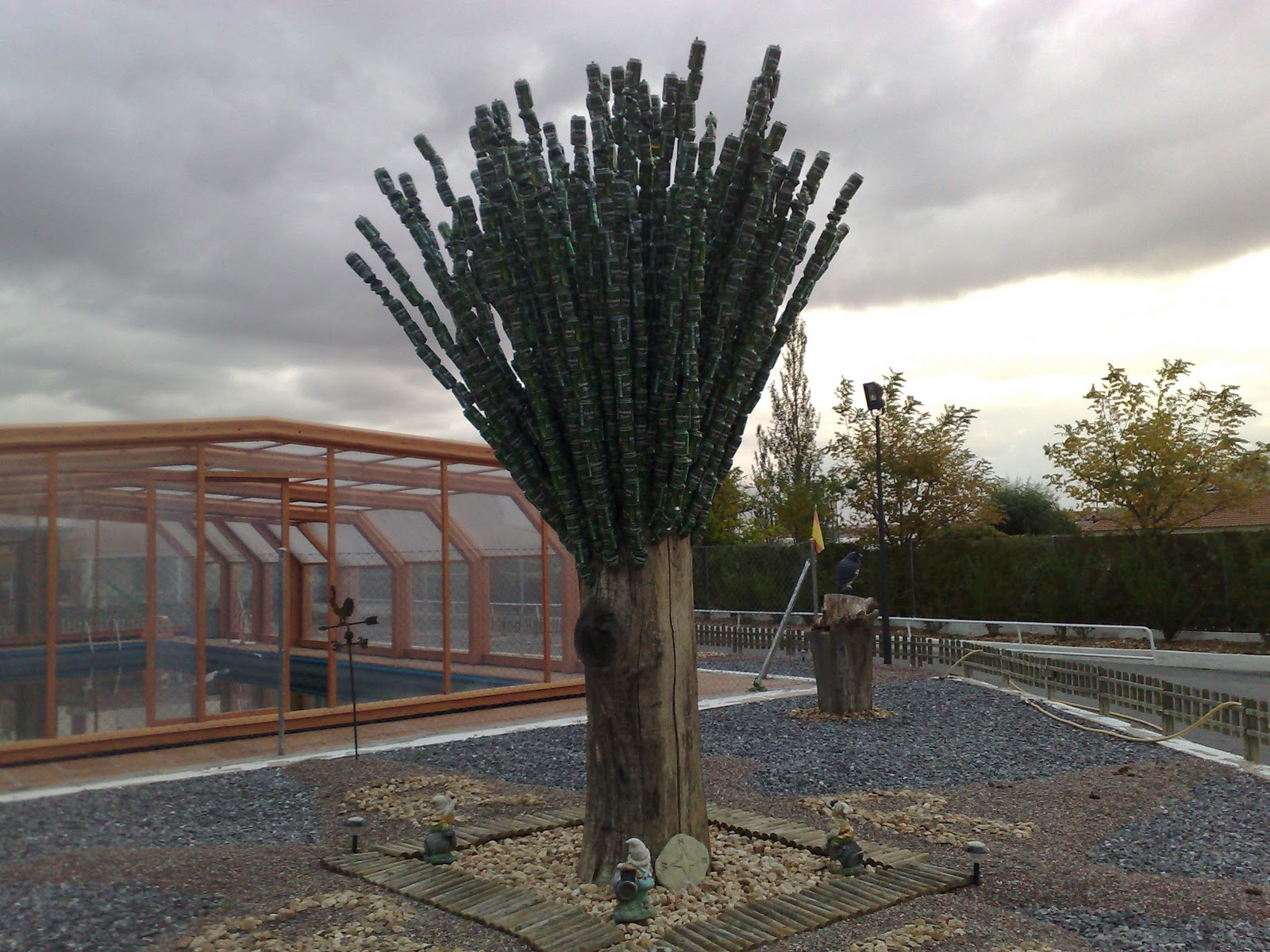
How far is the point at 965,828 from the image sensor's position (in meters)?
5.84

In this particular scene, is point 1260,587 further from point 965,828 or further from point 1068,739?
point 965,828

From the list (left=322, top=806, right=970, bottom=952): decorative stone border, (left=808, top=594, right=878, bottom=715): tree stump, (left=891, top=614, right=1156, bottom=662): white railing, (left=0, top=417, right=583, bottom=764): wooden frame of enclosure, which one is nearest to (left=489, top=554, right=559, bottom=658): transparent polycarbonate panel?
(left=0, top=417, right=583, bottom=764): wooden frame of enclosure

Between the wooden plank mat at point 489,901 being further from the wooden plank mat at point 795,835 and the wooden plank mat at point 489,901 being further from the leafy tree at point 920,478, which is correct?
the leafy tree at point 920,478

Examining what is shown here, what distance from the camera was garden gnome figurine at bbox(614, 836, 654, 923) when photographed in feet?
13.5

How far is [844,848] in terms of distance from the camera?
480 centimetres

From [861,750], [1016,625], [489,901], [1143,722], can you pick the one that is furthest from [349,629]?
[1016,625]

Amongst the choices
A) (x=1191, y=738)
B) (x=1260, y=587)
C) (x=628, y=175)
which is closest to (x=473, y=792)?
(x=628, y=175)

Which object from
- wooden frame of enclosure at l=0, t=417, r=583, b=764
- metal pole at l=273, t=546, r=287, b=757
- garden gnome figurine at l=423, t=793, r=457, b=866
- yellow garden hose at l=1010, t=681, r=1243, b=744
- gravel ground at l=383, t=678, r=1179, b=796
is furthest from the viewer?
wooden frame of enclosure at l=0, t=417, r=583, b=764

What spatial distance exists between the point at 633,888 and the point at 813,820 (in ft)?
7.11

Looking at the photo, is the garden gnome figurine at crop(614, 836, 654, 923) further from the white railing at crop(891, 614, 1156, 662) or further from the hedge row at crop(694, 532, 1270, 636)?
the hedge row at crop(694, 532, 1270, 636)

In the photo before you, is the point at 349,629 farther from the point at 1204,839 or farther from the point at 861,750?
the point at 1204,839

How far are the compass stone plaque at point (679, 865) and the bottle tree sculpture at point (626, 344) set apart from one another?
0.07 m

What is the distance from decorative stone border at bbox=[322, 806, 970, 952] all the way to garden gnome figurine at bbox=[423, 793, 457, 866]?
0.23 feet

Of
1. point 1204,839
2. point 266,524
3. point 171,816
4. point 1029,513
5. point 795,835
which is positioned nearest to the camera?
point 795,835
